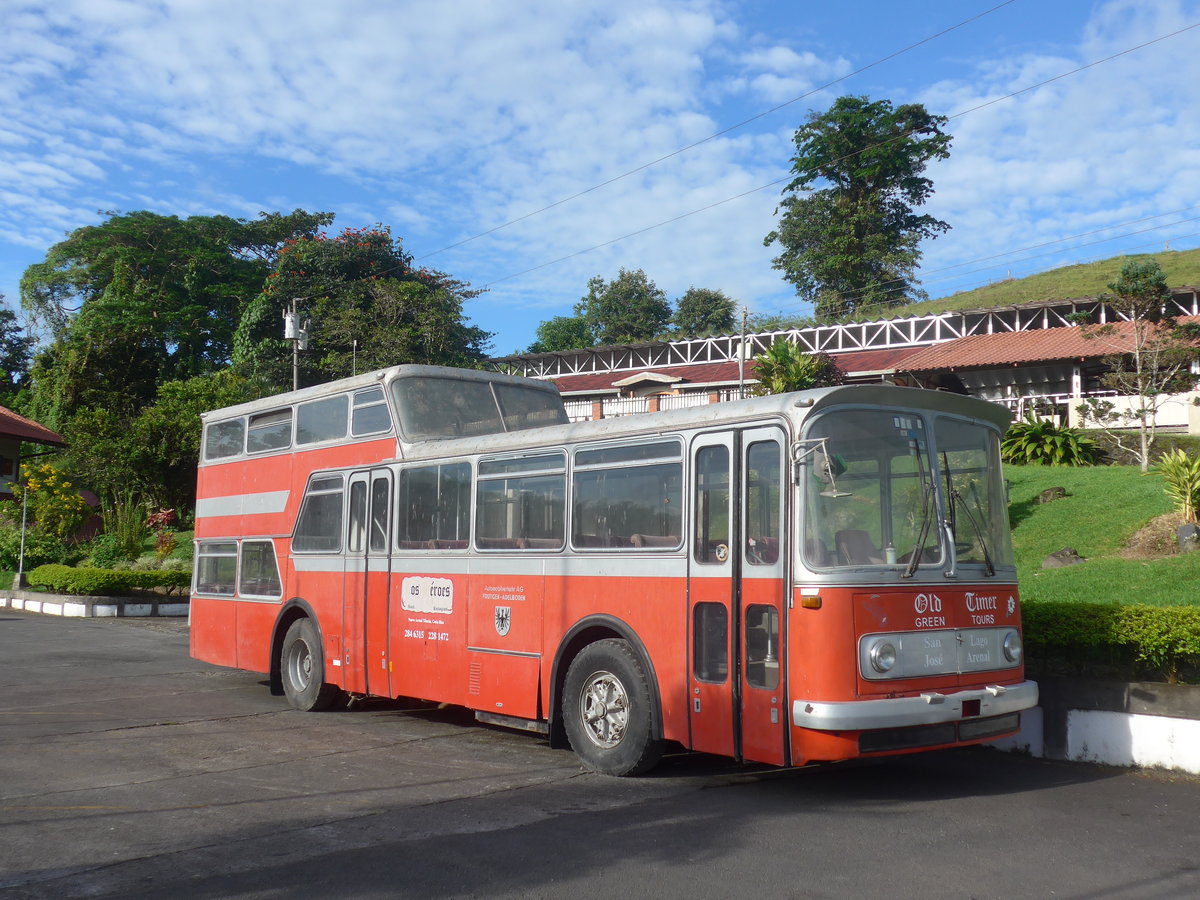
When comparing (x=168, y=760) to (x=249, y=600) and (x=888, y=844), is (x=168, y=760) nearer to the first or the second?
(x=249, y=600)

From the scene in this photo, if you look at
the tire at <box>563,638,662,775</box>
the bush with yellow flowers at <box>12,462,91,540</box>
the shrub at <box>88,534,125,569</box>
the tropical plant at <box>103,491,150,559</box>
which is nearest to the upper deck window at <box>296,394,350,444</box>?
the tire at <box>563,638,662,775</box>

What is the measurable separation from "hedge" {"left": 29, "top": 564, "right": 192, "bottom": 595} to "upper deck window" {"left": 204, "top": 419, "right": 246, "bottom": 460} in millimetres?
12782

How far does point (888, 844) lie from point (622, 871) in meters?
1.67

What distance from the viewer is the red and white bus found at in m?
6.94

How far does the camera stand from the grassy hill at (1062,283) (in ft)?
210

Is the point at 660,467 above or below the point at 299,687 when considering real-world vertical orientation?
above

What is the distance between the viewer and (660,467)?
805cm

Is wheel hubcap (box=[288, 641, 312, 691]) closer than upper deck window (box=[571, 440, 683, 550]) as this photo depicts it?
No

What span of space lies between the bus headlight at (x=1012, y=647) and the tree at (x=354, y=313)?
27.8m

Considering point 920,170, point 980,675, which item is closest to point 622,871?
point 980,675

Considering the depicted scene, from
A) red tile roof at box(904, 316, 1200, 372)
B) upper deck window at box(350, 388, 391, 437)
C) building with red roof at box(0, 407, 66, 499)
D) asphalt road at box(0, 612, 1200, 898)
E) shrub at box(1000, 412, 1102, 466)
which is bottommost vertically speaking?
asphalt road at box(0, 612, 1200, 898)

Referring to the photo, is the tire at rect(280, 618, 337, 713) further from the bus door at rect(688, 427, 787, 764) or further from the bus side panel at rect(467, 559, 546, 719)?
the bus door at rect(688, 427, 787, 764)

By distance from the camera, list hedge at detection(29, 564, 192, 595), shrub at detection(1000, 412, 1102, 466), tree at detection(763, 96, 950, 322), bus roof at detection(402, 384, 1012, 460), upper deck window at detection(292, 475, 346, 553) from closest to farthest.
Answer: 1. bus roof at detection(402, 384, 1012, 460)
2. upper deck window at detection(292, 475, 346, 553)
3. shrub at detection(1000, 412, 1102, 466)
4. hedge at detection(29, 564, 192, 595)
5. tree at detection(763, 96, 950, 322)

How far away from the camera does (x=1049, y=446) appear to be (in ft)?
82.2
